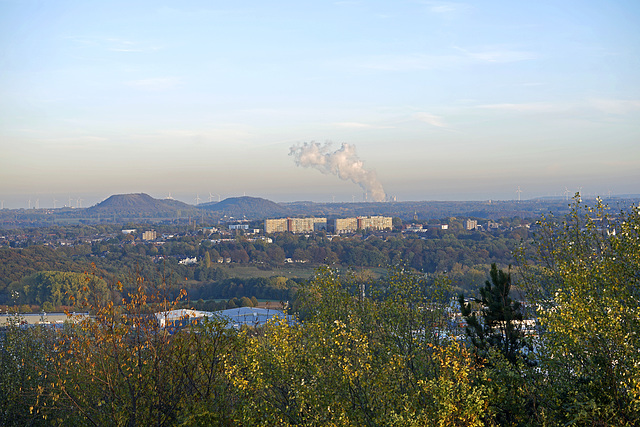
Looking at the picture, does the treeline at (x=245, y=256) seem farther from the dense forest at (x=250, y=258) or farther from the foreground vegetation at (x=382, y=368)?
the foreground vegetation at (x=382, y=368)

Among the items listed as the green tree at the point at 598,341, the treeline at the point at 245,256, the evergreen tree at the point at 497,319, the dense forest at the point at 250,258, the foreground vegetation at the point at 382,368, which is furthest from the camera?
the treeline at the point at 245,256

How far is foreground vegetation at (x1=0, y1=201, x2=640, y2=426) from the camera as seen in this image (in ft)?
31.4

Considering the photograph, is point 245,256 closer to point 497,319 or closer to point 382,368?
point 497,319

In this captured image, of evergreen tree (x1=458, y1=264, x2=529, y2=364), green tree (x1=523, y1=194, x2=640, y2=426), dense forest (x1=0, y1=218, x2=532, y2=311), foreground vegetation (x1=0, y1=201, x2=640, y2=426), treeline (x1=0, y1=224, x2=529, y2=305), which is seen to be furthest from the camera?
treeline (x1=0, y1=224, x2=529, y2=305)

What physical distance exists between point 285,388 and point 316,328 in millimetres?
1729

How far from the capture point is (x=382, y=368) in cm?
1090

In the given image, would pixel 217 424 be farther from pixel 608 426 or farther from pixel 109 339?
pixel 608 426

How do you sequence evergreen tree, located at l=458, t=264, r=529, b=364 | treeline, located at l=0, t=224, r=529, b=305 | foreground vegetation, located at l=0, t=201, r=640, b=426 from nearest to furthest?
foreground vegetation, located at l=0, t=201, r=640, b=426, evergreen tree, located at l=458, t=264, r=529, b=364, treeline, located at l=0, t=224, r=529, b=305

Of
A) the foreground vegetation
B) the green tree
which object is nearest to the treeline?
the foreground vegetation

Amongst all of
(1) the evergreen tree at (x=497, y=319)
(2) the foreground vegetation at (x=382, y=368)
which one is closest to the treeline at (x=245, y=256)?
(1) the evergreen tree at (x=497, y=319)

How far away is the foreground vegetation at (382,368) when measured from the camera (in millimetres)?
9570

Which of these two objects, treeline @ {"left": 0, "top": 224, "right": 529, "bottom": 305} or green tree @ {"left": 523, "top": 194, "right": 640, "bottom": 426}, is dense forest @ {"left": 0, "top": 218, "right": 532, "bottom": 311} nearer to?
treeline @ {"left": 0, "top": 224, "right": 529, "bottom": 305}

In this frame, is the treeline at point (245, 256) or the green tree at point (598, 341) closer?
the green tree at point (598, 341)

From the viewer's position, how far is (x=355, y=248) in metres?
138
